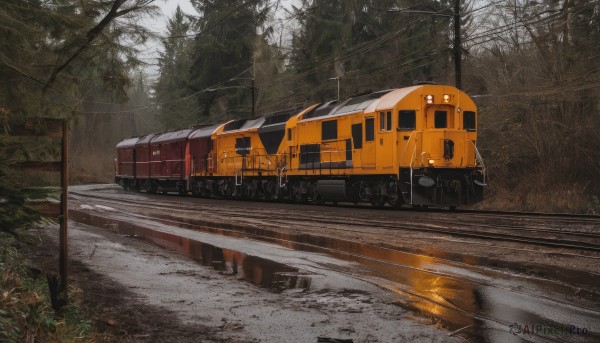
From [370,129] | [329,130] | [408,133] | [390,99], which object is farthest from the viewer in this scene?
[329,130]

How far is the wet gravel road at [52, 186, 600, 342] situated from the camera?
5.44 metres

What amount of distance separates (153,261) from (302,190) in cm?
1536

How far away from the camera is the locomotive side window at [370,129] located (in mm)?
19883

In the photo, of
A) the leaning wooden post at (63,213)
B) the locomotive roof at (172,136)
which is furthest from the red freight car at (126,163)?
the leaning wooden post at (63,213)

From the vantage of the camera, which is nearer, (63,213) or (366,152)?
(63,213)

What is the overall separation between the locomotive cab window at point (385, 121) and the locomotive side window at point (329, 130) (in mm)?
2794

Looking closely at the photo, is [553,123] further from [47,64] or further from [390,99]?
[47,64]

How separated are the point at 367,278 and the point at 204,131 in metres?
26.3

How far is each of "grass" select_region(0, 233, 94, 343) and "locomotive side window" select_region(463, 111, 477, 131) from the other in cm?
1511

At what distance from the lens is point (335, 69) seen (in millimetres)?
42500

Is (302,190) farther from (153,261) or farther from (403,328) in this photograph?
(403,328)

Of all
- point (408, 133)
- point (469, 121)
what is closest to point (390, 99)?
point (408, 133)

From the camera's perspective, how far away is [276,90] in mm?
48969

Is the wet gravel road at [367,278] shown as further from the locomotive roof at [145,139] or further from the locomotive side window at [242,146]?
the locomotive roof at [145,139]
